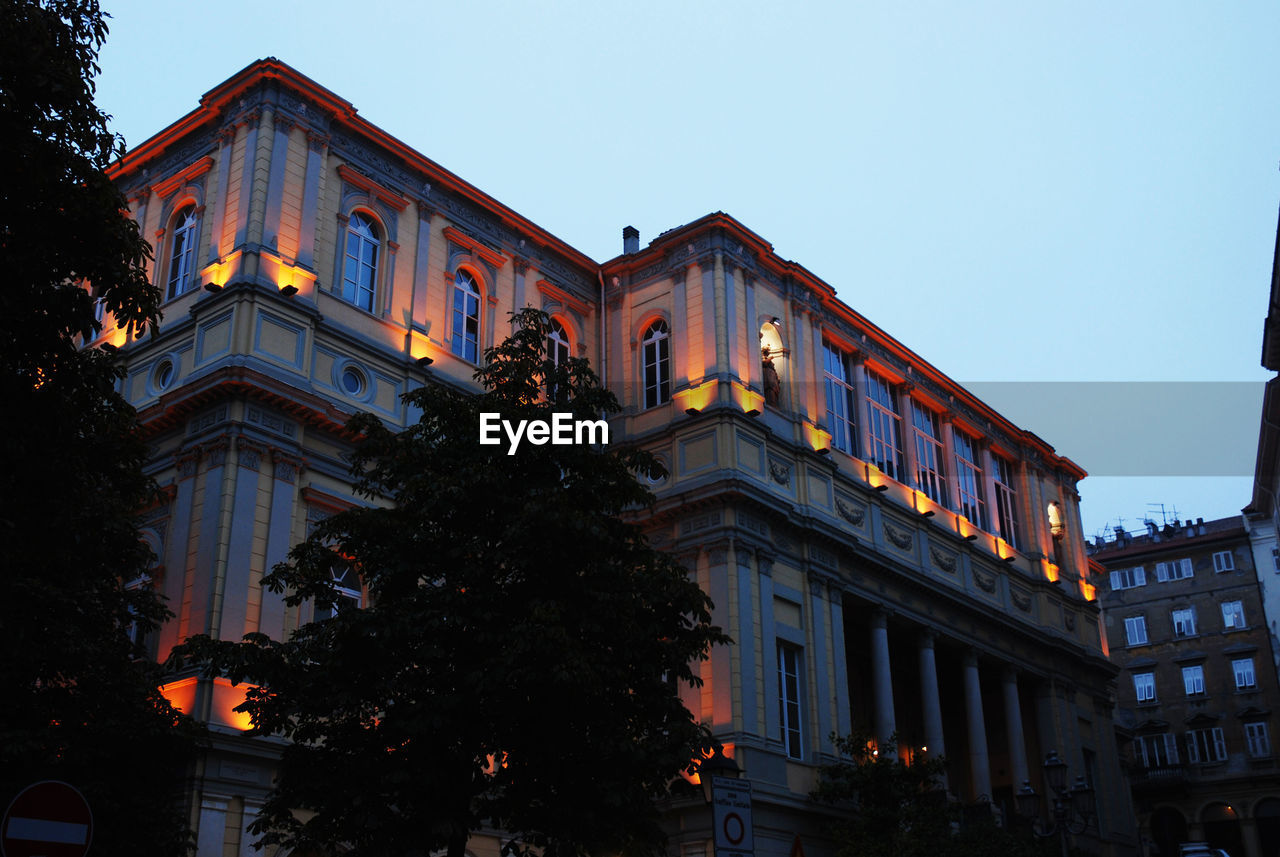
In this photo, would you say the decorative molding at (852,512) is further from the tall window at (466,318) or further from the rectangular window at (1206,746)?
the rectangular window at (1206,746)

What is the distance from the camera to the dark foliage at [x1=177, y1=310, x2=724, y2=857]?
14.3 meters

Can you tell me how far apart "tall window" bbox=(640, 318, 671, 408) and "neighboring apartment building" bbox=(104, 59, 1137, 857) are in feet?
0.25

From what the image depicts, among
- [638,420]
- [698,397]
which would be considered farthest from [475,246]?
[698,397]

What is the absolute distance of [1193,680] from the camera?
59094 mm

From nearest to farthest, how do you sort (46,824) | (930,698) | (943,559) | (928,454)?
(46,824) < (930,698) < (943,559) < (928,454)

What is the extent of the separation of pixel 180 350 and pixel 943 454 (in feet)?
73.8

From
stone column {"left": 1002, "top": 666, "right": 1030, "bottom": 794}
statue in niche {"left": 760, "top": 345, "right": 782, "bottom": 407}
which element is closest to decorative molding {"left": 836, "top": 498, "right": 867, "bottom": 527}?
statue in niche {"left": 760, "top": 345, "right": 782, "bottom": 407}

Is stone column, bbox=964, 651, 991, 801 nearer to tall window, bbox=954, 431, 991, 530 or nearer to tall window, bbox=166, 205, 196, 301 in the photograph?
tall window, bbox=954, 431, 991, 530

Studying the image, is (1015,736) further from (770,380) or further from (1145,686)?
(1145,686)

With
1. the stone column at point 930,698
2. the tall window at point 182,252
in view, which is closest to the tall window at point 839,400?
the stone column at point 930,698

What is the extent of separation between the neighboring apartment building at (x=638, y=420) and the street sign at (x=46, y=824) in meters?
13.4

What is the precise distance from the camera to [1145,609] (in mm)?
62062

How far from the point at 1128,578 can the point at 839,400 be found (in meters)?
35.4

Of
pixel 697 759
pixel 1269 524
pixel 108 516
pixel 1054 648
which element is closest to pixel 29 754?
pixel 108 516
